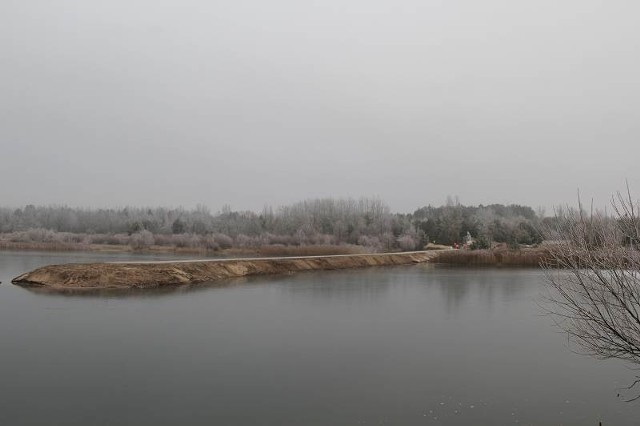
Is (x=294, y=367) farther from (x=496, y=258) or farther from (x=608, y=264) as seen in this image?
(x=496, y=258)

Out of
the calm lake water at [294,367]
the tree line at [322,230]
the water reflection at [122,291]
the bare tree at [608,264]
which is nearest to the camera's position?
the bare tree at [608,264]

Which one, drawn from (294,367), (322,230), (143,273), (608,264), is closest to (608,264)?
(608,264)

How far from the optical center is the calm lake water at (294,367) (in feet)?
31.1

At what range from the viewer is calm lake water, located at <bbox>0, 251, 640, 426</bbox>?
9.47 m

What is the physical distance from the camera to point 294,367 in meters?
12.6

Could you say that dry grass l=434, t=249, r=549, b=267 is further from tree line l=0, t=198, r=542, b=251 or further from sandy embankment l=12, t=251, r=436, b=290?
sandy embankment l=12, t=251, r=436, b=290

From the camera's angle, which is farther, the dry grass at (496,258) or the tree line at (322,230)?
the tree line at (322,230)

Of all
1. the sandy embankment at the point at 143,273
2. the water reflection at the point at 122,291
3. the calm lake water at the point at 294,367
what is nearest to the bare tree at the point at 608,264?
the calm lake water at the point at 294,367

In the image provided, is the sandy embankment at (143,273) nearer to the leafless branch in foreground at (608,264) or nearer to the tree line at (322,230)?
the leafless branch in foreground at (608,264)

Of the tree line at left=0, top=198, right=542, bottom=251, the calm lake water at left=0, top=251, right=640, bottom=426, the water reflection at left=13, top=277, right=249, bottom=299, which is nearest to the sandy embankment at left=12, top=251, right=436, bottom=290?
the water reflection at left=13, top=277, right=249, bottom=299

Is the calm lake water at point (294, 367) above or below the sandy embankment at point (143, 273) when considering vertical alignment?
below

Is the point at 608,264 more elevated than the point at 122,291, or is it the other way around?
the point at 608,264

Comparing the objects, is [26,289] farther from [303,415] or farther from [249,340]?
[303,415]

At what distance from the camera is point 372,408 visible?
32.0 feet
